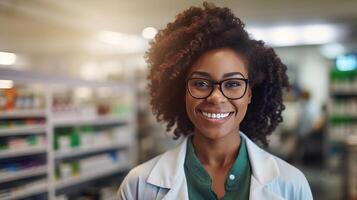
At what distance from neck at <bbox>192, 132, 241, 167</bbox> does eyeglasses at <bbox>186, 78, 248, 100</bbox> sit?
0.17 meters

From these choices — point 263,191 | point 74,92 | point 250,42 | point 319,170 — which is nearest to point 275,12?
point 74,92

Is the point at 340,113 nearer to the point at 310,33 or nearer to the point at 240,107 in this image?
the point at 310,33

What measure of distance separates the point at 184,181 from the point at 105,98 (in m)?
2.82

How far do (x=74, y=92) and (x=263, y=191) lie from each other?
2.79 m

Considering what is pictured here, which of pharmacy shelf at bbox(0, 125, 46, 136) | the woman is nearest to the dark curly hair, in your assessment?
the woman

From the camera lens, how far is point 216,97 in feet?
3.15

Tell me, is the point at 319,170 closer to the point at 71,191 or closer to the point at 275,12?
the point at 275,12

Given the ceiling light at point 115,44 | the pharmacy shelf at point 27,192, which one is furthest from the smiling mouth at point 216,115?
the ceiling light at point 115,44

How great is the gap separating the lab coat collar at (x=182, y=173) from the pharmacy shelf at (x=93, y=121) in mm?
1889

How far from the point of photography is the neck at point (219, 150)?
1.10 m

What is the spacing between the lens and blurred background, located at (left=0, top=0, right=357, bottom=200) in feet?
6.26

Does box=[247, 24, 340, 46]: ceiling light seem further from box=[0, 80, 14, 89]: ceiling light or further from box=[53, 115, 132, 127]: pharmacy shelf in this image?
box=[0, 80, 14, 89]: ceiling light

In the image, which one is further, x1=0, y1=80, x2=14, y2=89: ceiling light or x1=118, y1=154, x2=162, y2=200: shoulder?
x1=0, y1=80, x2=14, y2=89: ceiling light

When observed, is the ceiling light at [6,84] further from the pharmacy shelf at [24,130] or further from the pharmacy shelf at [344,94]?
the pharmacy shelf at [344,94]
